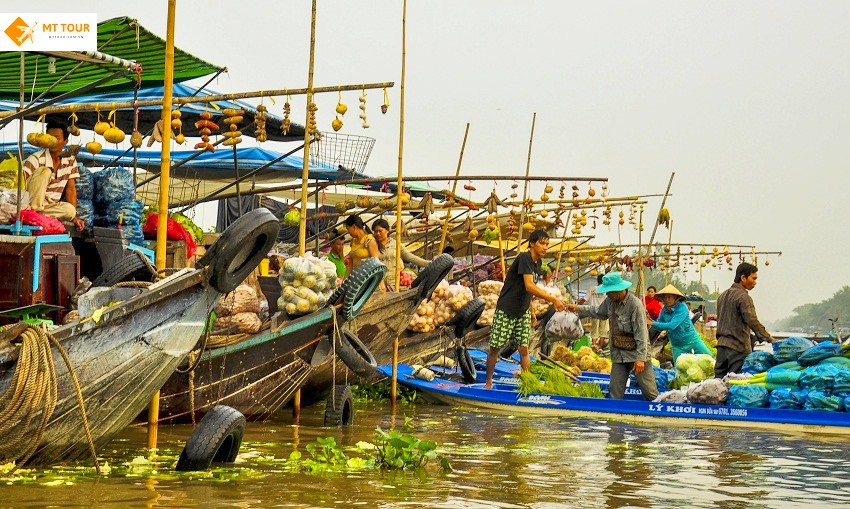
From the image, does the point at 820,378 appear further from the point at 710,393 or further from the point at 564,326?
the point at 564,326

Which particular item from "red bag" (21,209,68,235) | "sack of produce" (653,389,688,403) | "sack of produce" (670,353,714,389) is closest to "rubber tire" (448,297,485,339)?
"sack of produce" (670,353,714,389)

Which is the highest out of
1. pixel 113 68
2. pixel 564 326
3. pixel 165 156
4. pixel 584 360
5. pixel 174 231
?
pixel 113 68

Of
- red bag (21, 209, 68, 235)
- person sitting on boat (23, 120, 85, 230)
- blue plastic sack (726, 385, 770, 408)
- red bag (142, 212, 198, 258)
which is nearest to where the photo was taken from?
red bag (21, 209, 68, 235)

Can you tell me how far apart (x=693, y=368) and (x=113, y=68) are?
637 centimetres

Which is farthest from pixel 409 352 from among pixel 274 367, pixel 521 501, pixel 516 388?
pixel 521 501

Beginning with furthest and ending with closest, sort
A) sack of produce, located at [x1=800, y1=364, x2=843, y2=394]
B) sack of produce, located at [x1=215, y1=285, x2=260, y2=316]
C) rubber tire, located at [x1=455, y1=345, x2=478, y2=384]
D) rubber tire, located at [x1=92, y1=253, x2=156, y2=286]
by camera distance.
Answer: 1. rubber tire, located at [x1=455, y1=345, x2=478, y2=384]
2. sack of produce, located at [x1=800, y1=364, x2=843, y2=394]
3. sack of produce, located at [x1=215, y1=285, x2=260, y2=316]
4. rubber tire, located at [x1=92, y1=253, x2=156, y2=286]

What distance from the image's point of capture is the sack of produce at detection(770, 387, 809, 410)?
9406 mm

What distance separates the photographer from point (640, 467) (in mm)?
7172

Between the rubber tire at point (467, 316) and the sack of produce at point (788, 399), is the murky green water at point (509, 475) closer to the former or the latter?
the sack of produce at point (788, 399)

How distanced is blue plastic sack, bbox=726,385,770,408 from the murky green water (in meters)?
0.41

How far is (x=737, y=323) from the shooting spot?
10.6 meters

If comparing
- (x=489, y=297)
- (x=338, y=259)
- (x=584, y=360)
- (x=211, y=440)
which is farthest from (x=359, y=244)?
(x=211, y=440)

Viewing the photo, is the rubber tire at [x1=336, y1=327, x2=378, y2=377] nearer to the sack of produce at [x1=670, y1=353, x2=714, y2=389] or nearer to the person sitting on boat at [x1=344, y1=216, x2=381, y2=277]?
the person sitting on boat at [x1=344, y1=216, x2=381, y2=277]

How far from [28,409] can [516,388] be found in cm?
674
